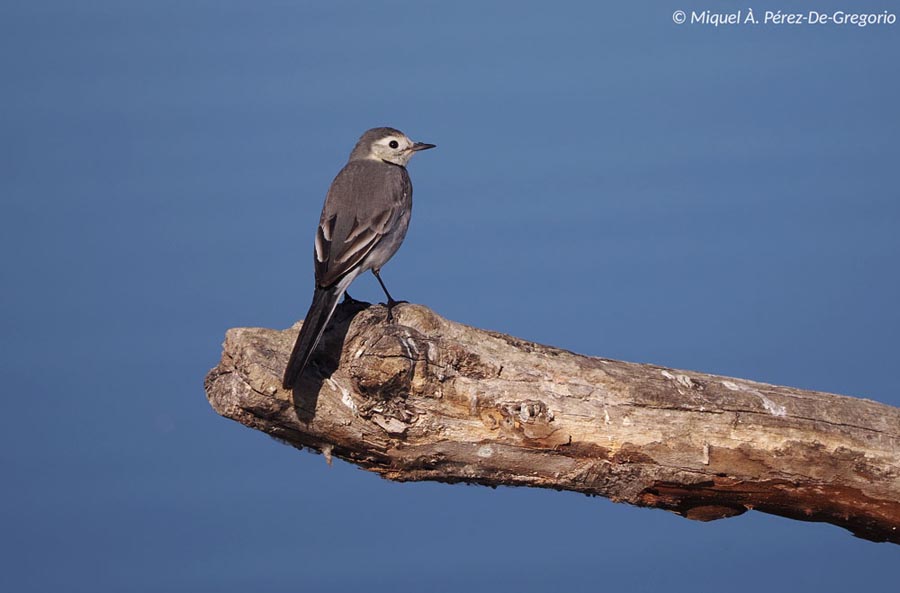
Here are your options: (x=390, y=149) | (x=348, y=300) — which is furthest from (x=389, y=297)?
(x=390, y=149)

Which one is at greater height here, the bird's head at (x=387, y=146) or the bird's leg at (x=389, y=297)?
the bird's head at (x=387, y=146)

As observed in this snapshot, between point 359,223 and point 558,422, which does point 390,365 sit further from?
point 359,223

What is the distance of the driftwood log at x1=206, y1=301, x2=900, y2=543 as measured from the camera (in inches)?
153

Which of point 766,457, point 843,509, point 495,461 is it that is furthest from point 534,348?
point 843,509

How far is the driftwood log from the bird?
15 cm

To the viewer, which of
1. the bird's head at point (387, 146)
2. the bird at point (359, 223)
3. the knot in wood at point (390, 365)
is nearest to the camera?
the knot in wood at point (390, 365)

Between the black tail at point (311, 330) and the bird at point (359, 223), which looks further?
the bird at point (359, 223)

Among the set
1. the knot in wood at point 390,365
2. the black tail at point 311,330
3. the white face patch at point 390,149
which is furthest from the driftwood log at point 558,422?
the white face patch at point 390,149

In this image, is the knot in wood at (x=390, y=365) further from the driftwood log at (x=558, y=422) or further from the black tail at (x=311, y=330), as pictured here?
the black tail at (x=311, y=330)

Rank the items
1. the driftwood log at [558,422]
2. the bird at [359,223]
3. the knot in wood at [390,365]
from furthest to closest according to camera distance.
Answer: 1. the bird at [359,223]
2. the driftwood log at [558,422]
3. the knot in wood at [390,365]

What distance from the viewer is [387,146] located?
223 inches

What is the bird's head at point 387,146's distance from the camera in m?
5.66

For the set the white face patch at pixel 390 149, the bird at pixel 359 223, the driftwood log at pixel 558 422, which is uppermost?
the white face patch at pixel 390 149

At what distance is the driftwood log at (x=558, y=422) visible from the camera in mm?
3891
